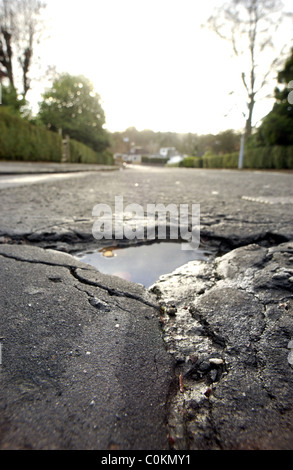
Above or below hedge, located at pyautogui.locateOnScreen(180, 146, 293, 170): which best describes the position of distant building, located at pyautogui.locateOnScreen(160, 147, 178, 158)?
above

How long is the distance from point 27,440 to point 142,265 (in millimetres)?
1055

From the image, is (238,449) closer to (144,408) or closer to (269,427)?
(269,427)

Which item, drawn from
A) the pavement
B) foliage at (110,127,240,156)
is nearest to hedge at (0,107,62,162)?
the pavement

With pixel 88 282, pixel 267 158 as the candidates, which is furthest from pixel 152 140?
pixel 88 282

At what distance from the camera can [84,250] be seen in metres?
1.73

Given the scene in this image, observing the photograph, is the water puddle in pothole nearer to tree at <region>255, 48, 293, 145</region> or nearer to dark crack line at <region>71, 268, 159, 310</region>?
dark crack line at <region>71, 268, 159, 310</region>

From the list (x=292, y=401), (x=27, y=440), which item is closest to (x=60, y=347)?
(x=27, y=440)

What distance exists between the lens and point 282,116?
1581 cm

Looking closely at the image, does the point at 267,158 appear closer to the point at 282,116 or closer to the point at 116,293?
the point at 282,116

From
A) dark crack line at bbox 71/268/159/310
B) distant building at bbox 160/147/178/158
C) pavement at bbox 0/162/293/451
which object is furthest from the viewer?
distant building at bbox 160/147/178/158

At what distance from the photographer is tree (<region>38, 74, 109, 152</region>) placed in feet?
76.6

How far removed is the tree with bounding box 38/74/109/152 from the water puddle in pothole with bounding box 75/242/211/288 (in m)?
24.4

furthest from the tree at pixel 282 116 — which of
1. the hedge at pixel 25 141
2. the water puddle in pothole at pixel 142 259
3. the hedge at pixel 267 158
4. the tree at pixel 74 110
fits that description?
the water puddle in pothole at pixel 142 259

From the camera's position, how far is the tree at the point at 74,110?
23344 millimetres
